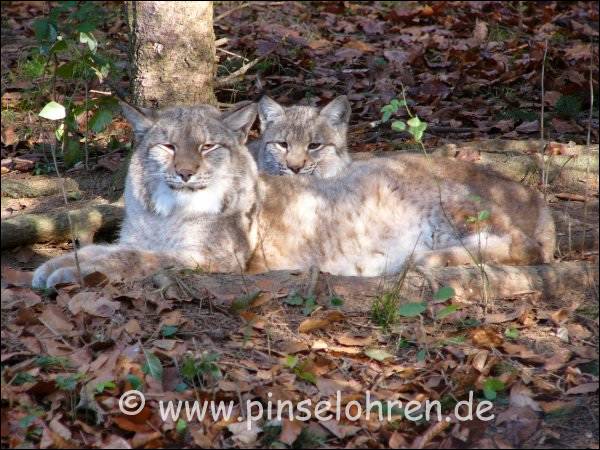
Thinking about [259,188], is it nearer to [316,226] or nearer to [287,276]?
[316,226]

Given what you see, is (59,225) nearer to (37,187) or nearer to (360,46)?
(37,187)

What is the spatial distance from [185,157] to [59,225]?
1.33 metres

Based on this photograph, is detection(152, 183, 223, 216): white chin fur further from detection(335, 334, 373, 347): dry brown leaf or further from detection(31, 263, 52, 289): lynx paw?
detection(335, 334, 373, 347): dry brown leaf

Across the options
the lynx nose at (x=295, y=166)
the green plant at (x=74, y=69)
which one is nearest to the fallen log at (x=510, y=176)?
the green plant at (x=74, y=69)

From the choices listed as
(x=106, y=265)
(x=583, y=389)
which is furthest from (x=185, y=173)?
(x=583, y=389)

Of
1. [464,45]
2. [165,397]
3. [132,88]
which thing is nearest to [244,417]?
[165,397]

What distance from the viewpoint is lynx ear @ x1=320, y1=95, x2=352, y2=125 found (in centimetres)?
698

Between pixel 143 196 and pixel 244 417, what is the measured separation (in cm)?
226

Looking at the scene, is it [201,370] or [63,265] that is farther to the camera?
[63,265]

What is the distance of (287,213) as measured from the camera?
5617 mm

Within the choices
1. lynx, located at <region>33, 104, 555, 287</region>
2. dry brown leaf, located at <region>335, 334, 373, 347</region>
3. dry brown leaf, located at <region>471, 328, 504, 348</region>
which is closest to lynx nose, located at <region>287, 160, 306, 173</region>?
lynx, located at <region>33, 104, 555, 287</region>

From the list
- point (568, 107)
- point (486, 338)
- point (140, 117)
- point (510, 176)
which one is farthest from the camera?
point (568, 107)

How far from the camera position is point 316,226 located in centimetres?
563

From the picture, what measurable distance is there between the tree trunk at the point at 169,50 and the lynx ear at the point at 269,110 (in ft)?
2.59
